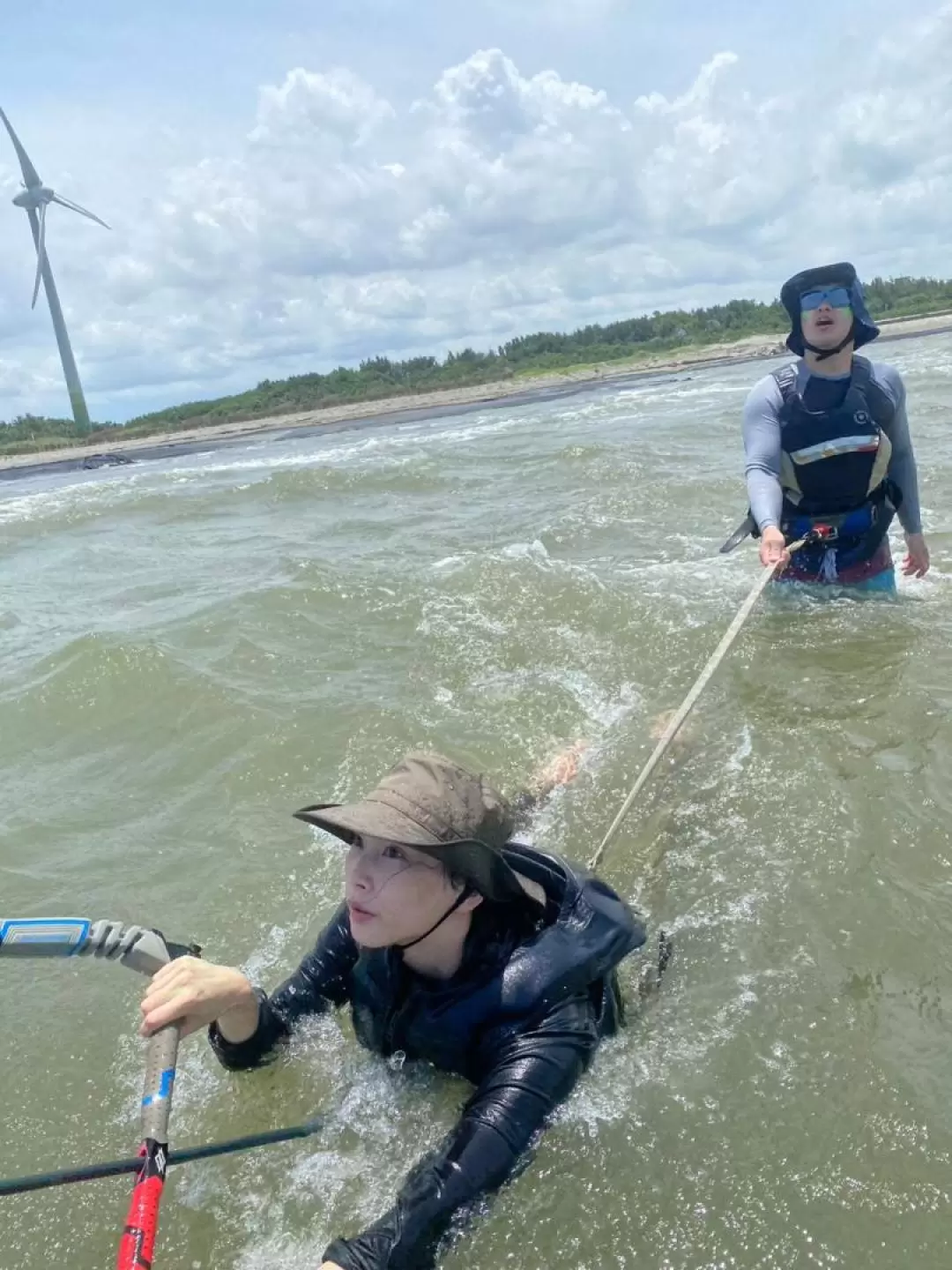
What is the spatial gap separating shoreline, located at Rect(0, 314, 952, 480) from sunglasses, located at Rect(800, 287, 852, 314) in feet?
122

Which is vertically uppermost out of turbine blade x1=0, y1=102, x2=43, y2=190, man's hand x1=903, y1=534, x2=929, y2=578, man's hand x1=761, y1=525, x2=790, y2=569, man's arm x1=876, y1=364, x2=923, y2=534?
turbine blade x1=0, y1=102, x2=43, y2=190

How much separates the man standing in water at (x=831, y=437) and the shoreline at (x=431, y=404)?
36889 millimetres

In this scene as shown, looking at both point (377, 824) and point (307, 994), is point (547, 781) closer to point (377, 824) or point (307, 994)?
point (307, 994)

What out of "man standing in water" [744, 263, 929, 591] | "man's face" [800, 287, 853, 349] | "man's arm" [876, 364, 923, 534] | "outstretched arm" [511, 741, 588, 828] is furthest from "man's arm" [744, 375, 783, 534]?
"outstretched arm" [511, 741, 588, 828]

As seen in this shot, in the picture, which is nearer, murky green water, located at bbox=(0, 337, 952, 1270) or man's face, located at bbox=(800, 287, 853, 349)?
murky green water, located at bbox=(0, 337, 952, 1270)

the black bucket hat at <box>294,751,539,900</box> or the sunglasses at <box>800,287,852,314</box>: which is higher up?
the sunglasses at <box>800,287,852,314</box>

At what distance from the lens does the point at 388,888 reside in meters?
2.49

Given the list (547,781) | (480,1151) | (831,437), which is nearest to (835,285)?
(831,437)

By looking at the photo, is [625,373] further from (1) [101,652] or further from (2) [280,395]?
(1) [101,652]

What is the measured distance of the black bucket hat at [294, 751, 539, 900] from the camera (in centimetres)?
241

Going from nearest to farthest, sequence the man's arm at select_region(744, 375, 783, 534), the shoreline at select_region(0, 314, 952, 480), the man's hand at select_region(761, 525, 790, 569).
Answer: the man's hand at select_region(761, 525, 790, 569) → the man's arm at select_region(744, 375, 783, 534) → the shoreline at select_region(0, 314, 952, 480)

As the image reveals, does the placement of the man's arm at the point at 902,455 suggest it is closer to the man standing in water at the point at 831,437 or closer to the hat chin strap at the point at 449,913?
the man standing in water at the point at 831,437

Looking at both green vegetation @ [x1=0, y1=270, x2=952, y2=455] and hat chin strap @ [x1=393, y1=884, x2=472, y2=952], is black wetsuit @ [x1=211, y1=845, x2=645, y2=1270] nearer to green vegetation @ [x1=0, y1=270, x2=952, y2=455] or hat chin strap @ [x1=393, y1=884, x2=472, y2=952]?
A: hat chin strap @ [x1=393, y1=884, x2=472, y2=952]

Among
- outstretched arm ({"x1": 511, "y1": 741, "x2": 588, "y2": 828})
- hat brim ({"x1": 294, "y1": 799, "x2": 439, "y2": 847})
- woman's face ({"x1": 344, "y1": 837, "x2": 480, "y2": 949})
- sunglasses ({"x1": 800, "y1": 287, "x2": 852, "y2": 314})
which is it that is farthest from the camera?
sunglasses ({"x1": 800, "y1": 287, "x2": 852, "y2": 314})
